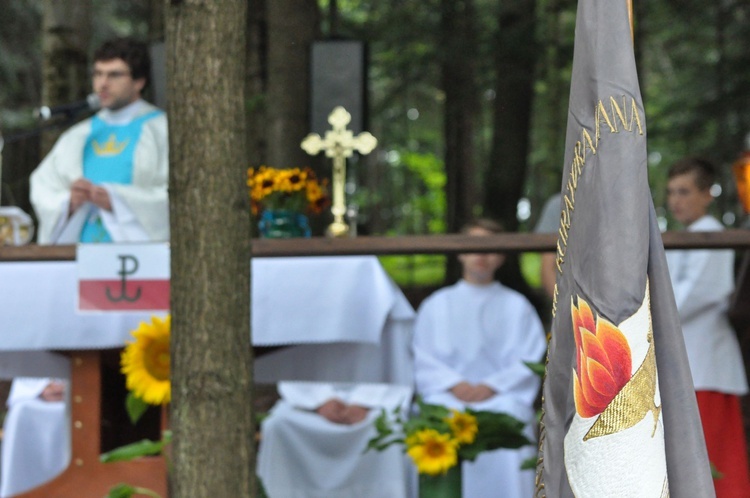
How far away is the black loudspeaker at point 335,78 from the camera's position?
22.1 feet

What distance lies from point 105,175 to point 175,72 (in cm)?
269

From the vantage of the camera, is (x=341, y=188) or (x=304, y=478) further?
(x=304, y=478)

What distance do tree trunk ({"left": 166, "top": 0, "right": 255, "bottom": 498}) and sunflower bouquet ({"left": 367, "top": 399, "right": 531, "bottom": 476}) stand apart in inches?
58.8

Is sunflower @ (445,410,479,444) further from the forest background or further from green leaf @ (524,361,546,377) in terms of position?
the forest background

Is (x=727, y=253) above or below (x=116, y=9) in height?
below

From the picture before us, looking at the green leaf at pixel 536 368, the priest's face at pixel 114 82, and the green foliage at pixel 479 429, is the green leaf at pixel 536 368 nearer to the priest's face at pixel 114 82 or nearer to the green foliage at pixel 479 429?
the green foliage at pixel 479 429

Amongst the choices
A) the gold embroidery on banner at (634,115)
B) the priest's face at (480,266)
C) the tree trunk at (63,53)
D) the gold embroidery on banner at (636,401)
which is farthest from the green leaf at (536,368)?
the tree trunk at (63,53)

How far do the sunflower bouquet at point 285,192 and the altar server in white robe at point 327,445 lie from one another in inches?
38.4

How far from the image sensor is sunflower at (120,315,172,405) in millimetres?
3818

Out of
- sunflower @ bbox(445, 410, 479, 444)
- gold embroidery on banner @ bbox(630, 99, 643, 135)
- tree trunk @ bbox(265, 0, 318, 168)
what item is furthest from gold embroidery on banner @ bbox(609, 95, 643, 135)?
tree trunk @ bbox(265, 0, 318, 168)

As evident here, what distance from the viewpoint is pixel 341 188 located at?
484cm

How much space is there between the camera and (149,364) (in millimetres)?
3830

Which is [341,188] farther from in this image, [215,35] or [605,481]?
[605,481]

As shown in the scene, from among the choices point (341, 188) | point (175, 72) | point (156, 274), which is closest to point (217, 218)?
point (175, 72)
